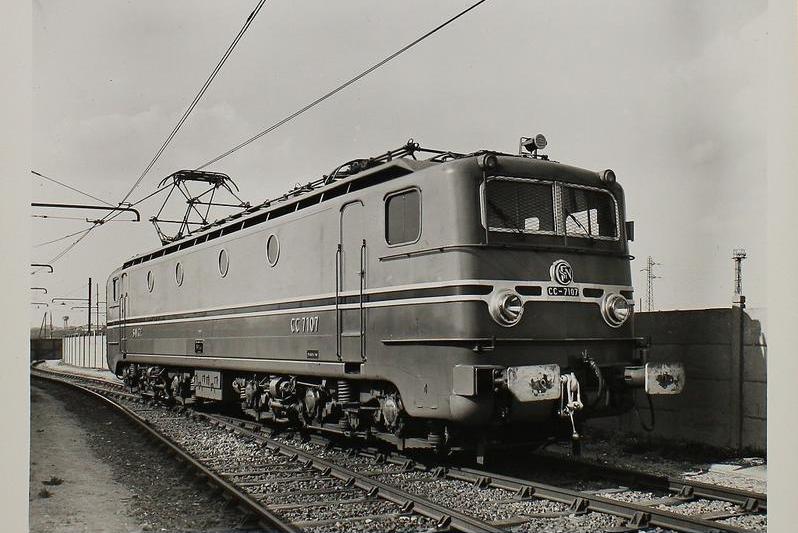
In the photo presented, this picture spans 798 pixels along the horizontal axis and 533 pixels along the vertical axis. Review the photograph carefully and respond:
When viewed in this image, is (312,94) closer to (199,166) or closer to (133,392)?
(199,166)

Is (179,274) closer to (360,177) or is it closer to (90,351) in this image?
(360,177)

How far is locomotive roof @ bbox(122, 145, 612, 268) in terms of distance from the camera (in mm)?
7224

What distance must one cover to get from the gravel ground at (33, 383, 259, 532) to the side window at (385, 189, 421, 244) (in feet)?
9.34

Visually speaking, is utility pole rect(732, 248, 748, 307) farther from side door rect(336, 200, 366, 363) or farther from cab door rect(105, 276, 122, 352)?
cab door rect(105, 276, 122, 352)

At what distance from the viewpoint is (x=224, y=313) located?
10.6 metres

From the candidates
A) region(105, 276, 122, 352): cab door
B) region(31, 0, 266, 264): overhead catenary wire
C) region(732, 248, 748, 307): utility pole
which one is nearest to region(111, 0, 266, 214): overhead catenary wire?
region(31, 0, 266, 264): overhead catenary wire

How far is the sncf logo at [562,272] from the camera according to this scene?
690 cm

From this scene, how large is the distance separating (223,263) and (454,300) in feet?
16.9

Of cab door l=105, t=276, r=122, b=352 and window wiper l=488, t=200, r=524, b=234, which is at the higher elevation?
window wiper l=488, t=200, r=524, b=234

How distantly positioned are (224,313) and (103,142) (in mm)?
4140

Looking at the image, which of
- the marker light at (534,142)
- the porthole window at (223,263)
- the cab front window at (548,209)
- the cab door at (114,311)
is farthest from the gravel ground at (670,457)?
the cab door at (114,311)

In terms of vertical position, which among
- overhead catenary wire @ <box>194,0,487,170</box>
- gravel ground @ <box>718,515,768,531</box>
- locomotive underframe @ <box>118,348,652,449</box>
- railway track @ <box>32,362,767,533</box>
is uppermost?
overhead catenary wire @ <box>194,0,487,170</box>

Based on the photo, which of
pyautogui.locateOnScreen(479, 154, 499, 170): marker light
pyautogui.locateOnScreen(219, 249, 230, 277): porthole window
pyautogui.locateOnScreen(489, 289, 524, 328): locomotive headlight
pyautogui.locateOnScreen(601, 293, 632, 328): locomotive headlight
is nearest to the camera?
pyautogui.locateOnScreen(489, 289, 524, 328): locomotive headlight

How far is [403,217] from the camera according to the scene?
285 inches
